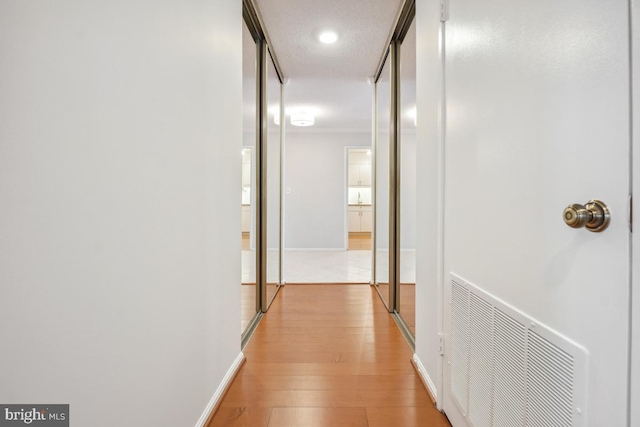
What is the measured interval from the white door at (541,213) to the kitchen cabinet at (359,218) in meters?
7.17

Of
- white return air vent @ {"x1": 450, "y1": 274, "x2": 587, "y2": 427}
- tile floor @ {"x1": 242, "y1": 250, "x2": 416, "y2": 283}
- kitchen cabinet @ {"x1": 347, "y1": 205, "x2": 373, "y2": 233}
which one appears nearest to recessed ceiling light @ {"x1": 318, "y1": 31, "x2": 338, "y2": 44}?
tile floor @ {"x1": 242, "y1": 250, "x2": 416, "y2": 283}

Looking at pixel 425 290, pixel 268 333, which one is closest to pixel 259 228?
pixel 268 333

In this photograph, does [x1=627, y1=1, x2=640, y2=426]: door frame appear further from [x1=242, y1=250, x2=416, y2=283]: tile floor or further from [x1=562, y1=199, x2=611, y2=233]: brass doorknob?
[x1=242, y1=250, x2=416, y2=283]: tile floor

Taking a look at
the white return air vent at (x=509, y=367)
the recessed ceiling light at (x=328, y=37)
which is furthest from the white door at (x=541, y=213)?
the recessed ceiling light at (x=328, y=37)

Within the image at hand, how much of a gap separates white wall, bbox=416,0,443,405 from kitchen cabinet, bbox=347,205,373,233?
6.56 metres

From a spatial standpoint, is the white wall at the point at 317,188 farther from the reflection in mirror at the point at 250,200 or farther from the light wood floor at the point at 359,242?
the reflection in mirror at the point at 250,200

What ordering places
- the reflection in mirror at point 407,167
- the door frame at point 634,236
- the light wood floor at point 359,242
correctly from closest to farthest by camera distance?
the door frame at point 634,236 → the reflection in mirror at point 407,167 → the light wood floor at point 359,242

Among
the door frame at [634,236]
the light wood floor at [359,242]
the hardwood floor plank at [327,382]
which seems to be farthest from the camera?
the light wood floor at [359,242]

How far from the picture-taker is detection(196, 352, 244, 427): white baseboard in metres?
1.41

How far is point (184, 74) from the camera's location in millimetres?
1238

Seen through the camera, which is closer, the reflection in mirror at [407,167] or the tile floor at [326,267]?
the reflection in mirror at [407,167]

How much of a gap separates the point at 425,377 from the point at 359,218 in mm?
6890

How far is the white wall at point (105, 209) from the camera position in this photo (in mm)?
622

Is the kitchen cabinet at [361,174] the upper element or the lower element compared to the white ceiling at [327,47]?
lower
